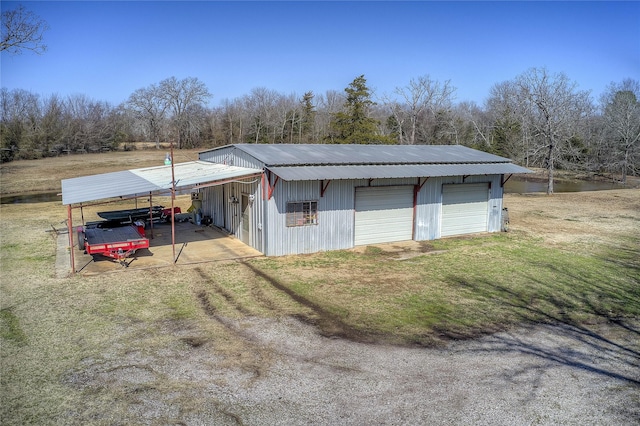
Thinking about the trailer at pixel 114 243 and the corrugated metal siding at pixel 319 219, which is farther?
the corrugated metal siding at pixel 319 219

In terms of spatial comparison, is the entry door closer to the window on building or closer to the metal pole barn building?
the metal pole barn building

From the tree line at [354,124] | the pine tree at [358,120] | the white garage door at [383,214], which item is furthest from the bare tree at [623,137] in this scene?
the white garage door at [383,214]

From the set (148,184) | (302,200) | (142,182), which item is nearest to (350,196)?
(302,200)

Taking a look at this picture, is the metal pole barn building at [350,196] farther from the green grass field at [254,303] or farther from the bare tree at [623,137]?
the bare tree at [623,137]

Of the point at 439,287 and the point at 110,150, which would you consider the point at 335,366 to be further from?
the point at 110,150

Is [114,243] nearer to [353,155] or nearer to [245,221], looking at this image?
[245,221]

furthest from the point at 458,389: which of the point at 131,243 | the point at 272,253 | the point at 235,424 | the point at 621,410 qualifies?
the point at 131,243

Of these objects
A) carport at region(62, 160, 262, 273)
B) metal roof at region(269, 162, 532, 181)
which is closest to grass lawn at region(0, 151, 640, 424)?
carport at region(62, 160, 262, 273)
